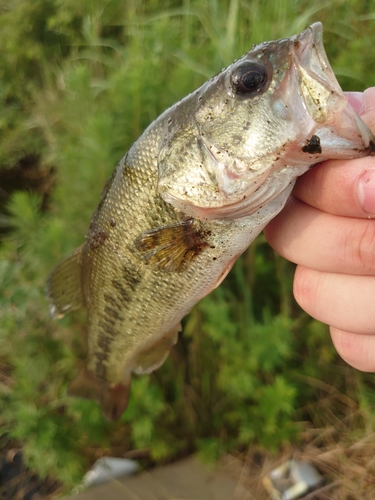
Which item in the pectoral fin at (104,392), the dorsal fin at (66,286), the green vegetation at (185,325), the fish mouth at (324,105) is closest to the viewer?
the fish mouth at (324,105)

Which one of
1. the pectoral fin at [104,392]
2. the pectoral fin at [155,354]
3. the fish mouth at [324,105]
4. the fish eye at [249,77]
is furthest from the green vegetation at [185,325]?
the fish mouth at [324,105]

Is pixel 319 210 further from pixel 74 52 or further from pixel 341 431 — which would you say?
pixel 74 52

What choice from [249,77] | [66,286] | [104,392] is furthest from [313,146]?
[104,392]

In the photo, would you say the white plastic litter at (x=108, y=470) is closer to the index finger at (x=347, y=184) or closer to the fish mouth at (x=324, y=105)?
the index finger at (x=347, y=184)

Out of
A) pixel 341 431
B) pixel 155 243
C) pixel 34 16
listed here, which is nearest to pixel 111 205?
pixel 155 243

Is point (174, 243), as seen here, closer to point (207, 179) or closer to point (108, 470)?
point (207, 179)

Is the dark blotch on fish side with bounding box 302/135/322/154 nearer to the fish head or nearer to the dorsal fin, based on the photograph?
the fish head
